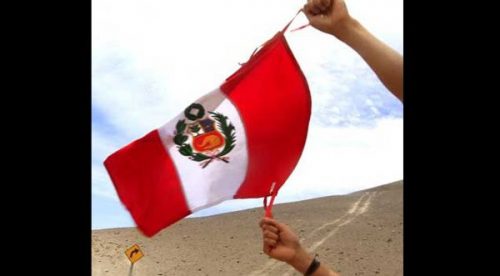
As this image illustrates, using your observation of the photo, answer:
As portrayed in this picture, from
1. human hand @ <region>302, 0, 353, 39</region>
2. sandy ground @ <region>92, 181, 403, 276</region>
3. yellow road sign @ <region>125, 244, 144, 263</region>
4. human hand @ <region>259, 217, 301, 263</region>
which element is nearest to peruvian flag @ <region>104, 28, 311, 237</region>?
human hand @ <region>259, 217, 301, 263</region>

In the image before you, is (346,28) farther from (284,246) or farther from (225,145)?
(225,145)

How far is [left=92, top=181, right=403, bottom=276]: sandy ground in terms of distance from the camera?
18891 millimetres

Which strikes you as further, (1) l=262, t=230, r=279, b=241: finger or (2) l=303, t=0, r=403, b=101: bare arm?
(1) l=262, t=230, r=279, b=241: finger

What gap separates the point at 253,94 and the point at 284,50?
335mm

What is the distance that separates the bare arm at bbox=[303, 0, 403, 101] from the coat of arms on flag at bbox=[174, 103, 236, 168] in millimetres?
1087

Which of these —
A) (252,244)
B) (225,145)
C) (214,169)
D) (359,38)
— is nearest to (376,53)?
(359,38)

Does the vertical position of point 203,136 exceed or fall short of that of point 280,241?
it exceeds it

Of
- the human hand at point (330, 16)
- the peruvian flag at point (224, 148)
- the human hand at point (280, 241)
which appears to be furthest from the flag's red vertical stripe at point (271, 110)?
the human hand at point (330, 16)

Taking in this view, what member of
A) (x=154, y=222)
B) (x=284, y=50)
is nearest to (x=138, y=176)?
(x=154, y=222)

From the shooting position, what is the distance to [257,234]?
24.0 m

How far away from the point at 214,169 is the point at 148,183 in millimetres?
409

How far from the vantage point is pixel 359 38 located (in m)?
2.96

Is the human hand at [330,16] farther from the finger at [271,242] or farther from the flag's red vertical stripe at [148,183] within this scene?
the flag's red vertical stripe at [148,183]

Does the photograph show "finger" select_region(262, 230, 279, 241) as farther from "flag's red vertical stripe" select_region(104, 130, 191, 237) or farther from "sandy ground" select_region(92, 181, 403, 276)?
"sandy ground" select_region(92, 181, 403, 276)
